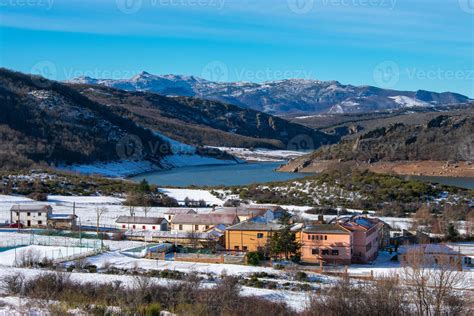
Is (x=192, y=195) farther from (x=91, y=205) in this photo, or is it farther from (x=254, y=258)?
(x=254, y=258)

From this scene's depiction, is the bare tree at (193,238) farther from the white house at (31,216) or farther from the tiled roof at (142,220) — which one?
the white house at (31,216)

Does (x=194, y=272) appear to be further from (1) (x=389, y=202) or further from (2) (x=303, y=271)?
(1) (x=389, y=202)

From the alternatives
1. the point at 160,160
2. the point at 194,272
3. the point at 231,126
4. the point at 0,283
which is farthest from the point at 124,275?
the point at 231,126

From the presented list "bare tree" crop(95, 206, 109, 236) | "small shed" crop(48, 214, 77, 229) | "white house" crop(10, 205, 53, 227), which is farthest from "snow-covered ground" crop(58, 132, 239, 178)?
"small shed" crop(48, 214, 77, 229)

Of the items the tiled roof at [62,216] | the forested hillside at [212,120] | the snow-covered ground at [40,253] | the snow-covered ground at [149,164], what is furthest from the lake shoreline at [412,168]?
the forested hillside at [212,120]

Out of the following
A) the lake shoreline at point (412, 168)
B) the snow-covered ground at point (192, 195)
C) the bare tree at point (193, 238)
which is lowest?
the bare tree at point (193, 238)

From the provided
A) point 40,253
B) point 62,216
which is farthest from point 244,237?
point 62,216
